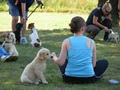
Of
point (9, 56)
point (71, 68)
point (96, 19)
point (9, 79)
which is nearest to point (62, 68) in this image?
point (71, 68)

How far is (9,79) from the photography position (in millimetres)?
5609

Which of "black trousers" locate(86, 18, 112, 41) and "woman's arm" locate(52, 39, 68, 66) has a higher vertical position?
"woman's arm" locate(52, 39, 68, 66)

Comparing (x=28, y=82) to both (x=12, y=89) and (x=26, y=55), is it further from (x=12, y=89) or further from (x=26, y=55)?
(x=26, y=55)

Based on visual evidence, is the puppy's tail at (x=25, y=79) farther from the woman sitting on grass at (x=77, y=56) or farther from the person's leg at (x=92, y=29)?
the person's leg at (x=92, y=29)

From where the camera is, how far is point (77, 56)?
17.1 ft

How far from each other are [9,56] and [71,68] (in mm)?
1845

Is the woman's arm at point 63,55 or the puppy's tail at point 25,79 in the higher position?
the woman's arm at point 63,55

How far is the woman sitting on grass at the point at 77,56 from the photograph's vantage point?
17.0 feet

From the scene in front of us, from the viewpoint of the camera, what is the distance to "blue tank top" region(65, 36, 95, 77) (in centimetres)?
519

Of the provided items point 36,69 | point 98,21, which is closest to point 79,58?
point 36,69

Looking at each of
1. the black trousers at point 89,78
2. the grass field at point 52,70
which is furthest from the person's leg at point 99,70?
the grass field at point 52,70

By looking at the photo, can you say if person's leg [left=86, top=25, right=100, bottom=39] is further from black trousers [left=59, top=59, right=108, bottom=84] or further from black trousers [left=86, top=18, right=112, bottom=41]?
black trousers [left=59, top=59, right=108, bottom=84]

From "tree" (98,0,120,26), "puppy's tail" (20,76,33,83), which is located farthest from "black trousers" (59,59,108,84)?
"tree" (98,0,120,26)

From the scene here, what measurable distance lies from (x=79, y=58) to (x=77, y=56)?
46 millimetres
